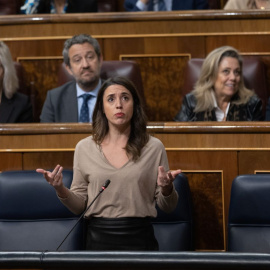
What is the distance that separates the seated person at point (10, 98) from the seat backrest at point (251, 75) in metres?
0.30

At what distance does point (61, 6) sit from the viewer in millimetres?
1509

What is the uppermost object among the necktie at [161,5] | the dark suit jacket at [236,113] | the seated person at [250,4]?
the necktie at [161,5]

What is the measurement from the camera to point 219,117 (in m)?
1.15

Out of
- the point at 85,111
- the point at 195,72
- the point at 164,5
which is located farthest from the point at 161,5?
the point at 85,111

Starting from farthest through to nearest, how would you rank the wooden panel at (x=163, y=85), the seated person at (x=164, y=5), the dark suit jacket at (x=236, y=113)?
the seated person at (x=164, y=5) < the wooden panel at (x=163, y=85) < the dark suit jacket at (x=236, y=113)

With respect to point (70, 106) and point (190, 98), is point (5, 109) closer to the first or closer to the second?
point (70, 106)

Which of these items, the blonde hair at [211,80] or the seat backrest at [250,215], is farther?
the blonde hair at [211,80]

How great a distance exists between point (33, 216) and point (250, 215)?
10.7 inches

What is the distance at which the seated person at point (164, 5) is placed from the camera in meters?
1.46

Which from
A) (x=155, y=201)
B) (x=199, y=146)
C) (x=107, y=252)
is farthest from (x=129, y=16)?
(x=107, y=252)

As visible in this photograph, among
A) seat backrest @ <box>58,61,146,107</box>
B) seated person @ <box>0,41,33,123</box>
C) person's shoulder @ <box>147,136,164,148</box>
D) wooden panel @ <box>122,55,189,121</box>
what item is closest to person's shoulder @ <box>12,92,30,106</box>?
seated person @ <box>0,41,33,123</box>

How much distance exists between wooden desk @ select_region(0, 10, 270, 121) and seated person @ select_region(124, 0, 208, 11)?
147 millimetres

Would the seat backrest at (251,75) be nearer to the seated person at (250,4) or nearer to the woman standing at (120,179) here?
the seated person at (250,4)

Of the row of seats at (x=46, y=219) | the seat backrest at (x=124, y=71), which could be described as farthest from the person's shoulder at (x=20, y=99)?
the row of seats at (x=46, y=219)
